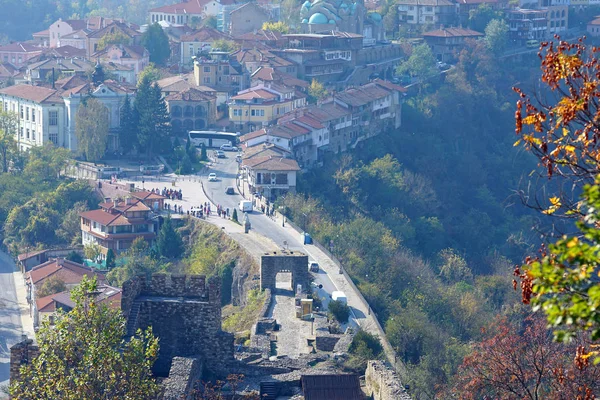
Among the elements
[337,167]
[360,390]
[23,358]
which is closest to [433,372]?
[360,390]

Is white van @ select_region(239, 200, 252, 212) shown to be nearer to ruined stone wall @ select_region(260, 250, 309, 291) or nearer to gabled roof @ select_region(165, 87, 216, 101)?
ruined stone wall @ select_region(260, 250, 309, 291)

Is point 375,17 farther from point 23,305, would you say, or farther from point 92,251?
point 23,305

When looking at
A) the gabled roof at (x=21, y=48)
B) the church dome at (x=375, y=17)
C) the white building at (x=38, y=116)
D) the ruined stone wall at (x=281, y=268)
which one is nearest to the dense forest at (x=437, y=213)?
the ruined stone wall at (x=281, y=268)

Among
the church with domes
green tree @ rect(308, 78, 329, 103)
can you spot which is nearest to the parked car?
green tree @ rect(308, 78, 329, 103)

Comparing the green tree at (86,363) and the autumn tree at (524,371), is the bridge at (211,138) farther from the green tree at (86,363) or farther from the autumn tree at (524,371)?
the green tree at (86,363)

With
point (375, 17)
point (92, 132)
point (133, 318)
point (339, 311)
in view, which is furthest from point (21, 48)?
point (133, 318)
